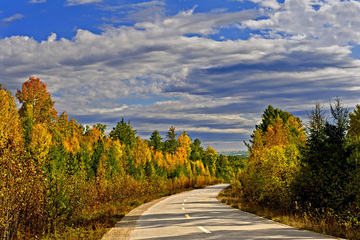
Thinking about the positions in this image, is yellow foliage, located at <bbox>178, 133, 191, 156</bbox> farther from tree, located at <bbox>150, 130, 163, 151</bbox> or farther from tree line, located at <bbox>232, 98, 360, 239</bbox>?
tree line, located at <bbox>232, 98, 360, 239</bbox>

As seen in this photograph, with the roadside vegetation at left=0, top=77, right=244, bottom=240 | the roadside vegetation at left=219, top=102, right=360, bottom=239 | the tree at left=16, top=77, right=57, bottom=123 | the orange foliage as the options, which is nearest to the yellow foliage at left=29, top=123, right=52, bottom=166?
the roadside vegetation at left=0, top=77, right=244, bottom=240

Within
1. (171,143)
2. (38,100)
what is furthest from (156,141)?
(38,100)

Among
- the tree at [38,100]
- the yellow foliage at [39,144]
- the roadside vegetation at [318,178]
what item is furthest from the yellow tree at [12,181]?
the tree at [38,100]

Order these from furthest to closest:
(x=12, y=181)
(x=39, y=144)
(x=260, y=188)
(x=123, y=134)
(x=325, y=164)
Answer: (x=123, y=134) < (x=39, y=144) < (x=260, y=188) < (x=325, y=164) < (x=12, y=181)

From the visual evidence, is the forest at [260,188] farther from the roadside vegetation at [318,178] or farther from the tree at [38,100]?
the tree at [38,100]

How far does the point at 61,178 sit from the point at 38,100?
64.7 metres

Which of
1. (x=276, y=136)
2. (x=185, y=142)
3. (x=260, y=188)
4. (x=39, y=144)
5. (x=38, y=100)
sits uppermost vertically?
(x=38, y=100)

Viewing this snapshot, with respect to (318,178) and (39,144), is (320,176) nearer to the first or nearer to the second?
(318,178)

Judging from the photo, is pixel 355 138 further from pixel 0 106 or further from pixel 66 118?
pixel 66 118

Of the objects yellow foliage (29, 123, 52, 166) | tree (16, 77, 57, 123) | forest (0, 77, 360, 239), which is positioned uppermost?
tree (16, 77, 57, 123)

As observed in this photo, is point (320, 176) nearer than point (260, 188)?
Yes

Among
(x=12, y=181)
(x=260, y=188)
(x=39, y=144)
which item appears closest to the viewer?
(x=12, y=181)

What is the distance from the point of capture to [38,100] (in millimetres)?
79312

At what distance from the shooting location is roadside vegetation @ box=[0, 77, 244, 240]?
45.0ft
